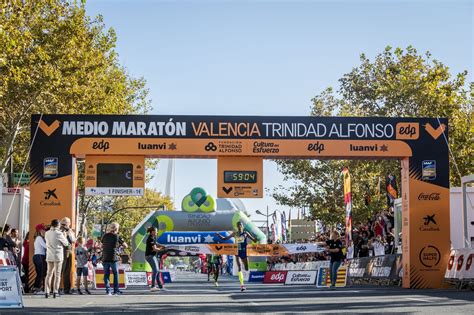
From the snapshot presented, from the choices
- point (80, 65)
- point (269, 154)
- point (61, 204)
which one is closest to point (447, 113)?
point (80, 65)

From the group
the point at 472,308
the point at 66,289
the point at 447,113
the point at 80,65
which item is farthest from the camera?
the point at 447,113

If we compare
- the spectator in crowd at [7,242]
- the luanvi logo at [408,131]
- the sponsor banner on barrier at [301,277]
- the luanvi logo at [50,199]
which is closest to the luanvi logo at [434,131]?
the luanvi logo at [408,131]

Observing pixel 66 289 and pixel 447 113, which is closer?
pixel 66 289

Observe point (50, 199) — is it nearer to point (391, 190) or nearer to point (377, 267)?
point (377, 267)

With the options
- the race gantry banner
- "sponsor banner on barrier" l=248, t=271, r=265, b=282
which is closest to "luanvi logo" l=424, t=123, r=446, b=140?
the race gantry banner

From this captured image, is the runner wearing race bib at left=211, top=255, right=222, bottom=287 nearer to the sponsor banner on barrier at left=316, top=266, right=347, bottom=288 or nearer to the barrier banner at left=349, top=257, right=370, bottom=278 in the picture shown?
the barrier banner at left=349, top=257, right=370, bottom=278

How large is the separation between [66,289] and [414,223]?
1058 cm

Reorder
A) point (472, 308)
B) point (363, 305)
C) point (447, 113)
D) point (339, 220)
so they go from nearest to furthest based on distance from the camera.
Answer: point (472, 308)
point (363, 305)
point (447, 113)
point (339, 220)

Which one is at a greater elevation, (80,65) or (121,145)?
(80,65)

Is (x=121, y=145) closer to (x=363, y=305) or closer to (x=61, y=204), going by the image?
(x=61, y=204)

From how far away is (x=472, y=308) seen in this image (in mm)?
16219

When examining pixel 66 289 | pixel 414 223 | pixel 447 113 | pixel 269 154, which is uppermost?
pixel 447 113

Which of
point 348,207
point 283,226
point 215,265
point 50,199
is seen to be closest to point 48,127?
point 50,199

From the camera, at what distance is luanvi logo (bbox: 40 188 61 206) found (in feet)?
88.3
